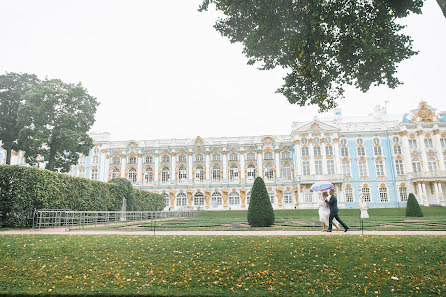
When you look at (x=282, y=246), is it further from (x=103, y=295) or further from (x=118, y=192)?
(x=118, y=192)

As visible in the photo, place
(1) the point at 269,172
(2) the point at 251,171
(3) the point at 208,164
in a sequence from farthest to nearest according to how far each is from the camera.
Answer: (3) the point at 208,164 < (2) the point at 251,171 < (1) the point at 269,172

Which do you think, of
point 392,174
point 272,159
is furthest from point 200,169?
point 392,174

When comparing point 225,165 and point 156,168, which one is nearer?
point 225,165

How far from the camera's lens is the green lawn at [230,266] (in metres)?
6.13

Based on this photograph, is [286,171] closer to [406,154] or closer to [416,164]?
[406,154]

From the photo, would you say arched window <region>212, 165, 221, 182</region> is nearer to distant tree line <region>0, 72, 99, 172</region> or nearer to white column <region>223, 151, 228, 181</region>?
white column <region>223, 151, 228, 181</region>

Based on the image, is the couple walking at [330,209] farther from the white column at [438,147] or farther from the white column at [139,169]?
the white column at [139,169]

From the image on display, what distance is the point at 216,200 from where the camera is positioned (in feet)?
149

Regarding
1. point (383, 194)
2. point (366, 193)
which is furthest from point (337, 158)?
point (383, 194)

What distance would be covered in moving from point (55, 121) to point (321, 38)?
26767mm

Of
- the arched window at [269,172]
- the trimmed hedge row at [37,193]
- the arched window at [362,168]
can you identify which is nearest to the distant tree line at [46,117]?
the trimmed hedge row at [37,193]

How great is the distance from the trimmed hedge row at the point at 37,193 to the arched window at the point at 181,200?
24825 mm

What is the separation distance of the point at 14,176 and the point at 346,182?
40.2 meters

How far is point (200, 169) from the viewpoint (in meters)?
47.4
